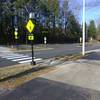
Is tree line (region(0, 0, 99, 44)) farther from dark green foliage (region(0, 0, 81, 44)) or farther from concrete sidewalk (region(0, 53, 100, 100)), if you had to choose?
concrete sidewalk (region(0, 53, 100, 100))

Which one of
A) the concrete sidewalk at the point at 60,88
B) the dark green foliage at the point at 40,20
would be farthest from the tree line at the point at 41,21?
the concrete sidewalk at the point at 60,88

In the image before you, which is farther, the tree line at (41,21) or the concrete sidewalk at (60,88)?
the tree line at (41,21)

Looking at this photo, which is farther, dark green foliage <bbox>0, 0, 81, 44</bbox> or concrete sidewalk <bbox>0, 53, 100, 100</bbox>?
dark green foliage <bbox>0, 0, 81, 44</bbox>

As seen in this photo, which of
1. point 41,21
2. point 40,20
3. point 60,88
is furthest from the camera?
point 41,21

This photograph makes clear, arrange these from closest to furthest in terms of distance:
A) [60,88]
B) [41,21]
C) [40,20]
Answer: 1. [60,88]
2. [40,20]
3. [41,21]

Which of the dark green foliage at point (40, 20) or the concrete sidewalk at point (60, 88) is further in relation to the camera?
the dark green foliage at point (40, 20)

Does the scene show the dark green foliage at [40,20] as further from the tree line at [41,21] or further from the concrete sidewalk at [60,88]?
the concrete sidewalk at [60,88]

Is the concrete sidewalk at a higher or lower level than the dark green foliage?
lower

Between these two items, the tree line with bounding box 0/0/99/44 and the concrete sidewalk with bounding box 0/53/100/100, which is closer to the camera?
the concrete sidewalk with bounding box 0/53/100/100

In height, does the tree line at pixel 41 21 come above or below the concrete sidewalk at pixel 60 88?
above

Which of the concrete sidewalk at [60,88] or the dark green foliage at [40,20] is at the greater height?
the dark green foliage at [40,20]

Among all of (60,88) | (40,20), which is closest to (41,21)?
(40,20)

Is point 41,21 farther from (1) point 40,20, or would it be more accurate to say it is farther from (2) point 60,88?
(2) point 60,88

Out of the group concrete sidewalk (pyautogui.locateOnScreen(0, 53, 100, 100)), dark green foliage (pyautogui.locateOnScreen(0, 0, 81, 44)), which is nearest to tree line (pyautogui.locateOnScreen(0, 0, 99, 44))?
dark green foliage (pyautogui.locateOnScreen(0, 0, 81, 44))
